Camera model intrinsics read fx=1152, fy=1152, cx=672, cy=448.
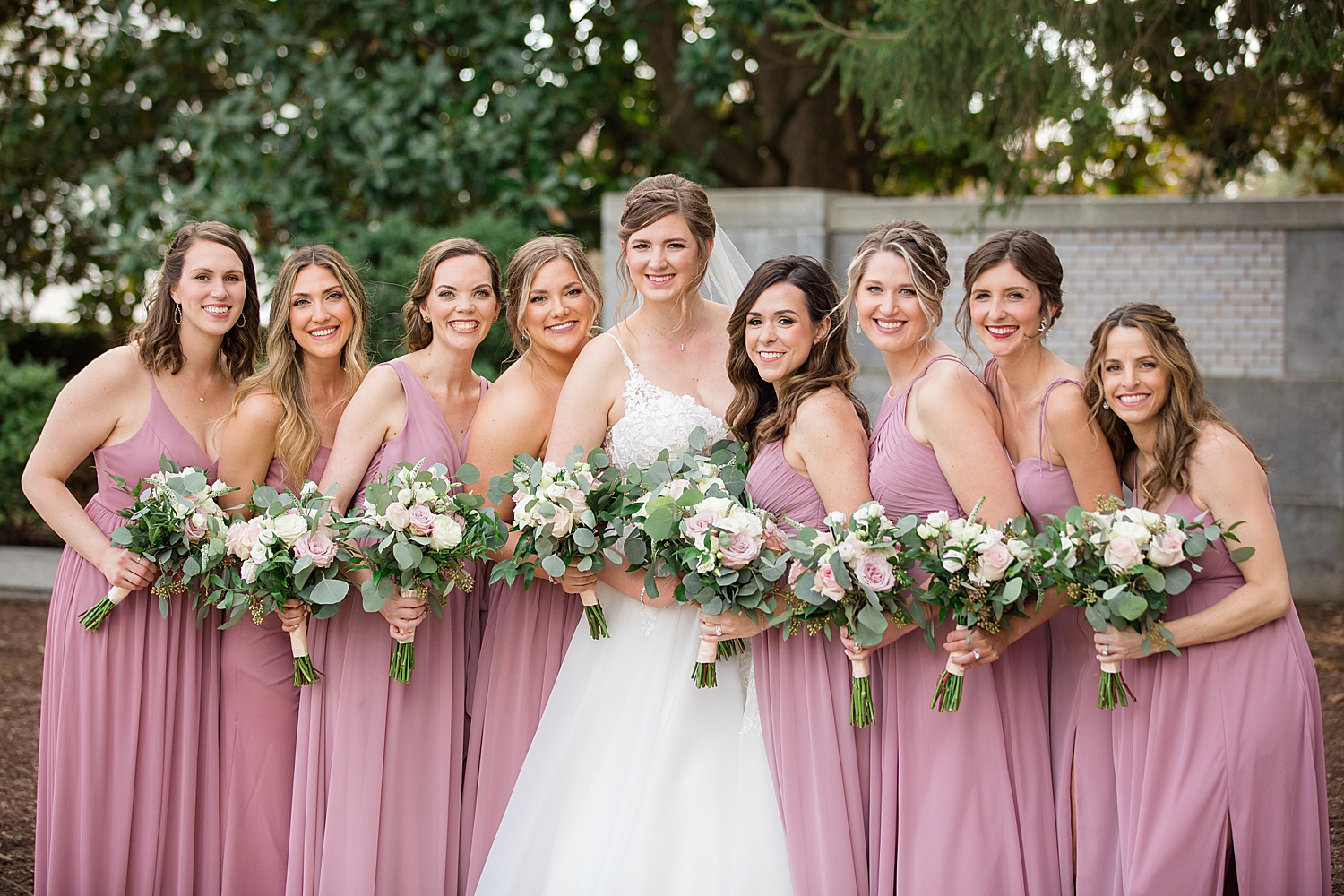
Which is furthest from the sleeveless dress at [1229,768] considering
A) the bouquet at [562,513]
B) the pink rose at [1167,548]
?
the bouquet at [562,513]

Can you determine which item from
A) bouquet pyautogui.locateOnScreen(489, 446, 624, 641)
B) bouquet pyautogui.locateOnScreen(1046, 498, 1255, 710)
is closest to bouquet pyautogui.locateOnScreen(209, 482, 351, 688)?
bouquet pyautogui.locateOnScreen(489, 446, 624, 641)

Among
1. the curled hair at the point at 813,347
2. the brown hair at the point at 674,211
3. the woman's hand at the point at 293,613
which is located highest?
the brown hair at the point at 674,211

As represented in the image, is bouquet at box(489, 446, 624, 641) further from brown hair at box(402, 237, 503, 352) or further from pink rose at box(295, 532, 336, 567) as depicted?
brown hair at box(402, 237, 503, 352)

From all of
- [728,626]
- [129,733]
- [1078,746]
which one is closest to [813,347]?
[728,626]

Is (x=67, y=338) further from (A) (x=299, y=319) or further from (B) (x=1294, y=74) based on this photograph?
(B) (x=1294, y=74)

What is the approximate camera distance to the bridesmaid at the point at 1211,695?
3.48m

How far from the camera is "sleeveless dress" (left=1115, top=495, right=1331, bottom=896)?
3.47 m

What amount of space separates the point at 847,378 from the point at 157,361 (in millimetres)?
2590

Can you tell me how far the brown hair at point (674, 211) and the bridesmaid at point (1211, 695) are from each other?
5.04 ft

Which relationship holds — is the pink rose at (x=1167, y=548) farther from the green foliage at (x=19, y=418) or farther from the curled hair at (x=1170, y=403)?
the green foliage at (x=19, y=418)

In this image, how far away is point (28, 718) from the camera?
702cm

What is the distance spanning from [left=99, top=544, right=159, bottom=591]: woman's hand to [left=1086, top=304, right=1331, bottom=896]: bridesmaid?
10.7ft

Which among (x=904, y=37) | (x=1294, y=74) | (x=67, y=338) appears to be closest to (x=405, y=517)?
(x=904, y=37)

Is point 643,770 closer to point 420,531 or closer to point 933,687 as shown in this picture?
point 933,687
